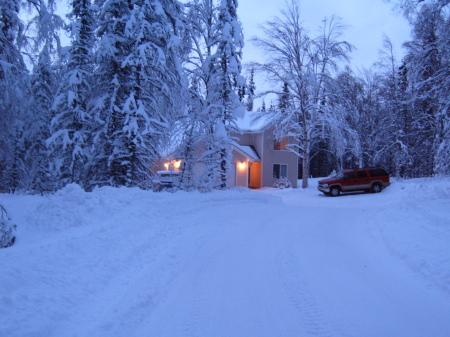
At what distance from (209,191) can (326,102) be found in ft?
53.5

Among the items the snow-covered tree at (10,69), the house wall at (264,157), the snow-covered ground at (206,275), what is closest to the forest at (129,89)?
the snow-covered tree at (10,69)

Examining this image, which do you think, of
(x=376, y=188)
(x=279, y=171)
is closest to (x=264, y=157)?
(x=279, y=171)

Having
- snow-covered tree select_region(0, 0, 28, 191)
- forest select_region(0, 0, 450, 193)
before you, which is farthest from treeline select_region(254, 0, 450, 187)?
snow-covered tree select_region(0, 0, 28, 191)

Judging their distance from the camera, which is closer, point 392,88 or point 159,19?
point 159,19

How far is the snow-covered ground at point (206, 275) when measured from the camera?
3.75m

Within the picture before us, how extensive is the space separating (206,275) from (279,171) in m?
26.4

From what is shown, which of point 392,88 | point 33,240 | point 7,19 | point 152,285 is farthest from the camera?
point 392,88

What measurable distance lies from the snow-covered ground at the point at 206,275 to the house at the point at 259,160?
18.7m

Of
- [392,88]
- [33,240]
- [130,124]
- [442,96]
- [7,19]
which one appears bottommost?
[33,240]

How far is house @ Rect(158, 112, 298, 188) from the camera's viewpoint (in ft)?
93.2

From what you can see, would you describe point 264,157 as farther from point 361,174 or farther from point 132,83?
point 132,83

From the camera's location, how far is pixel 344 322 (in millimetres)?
3893

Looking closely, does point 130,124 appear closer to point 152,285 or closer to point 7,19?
point 7,19

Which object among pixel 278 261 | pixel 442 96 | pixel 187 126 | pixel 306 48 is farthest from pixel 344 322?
pixel 306 48
